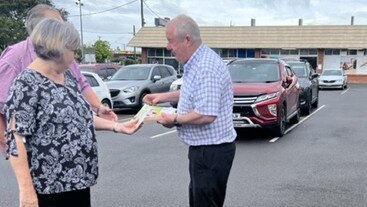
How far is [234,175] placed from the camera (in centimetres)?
662

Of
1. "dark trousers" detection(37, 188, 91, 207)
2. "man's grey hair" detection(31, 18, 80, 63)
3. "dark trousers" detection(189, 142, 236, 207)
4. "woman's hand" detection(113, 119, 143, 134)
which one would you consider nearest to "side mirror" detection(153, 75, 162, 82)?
"dark trousers" detection(189, 142, 236, 207)

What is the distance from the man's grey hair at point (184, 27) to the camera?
10.4ft

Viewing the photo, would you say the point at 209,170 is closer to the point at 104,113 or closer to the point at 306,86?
the point at 104,113

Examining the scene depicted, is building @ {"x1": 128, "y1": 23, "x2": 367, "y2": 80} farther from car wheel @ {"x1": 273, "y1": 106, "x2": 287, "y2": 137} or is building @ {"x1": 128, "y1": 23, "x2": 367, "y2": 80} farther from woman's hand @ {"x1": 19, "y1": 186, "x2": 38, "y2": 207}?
woman's hand @ {"x1": 19, "y1": 186, "x2": 38, "y2": 207}

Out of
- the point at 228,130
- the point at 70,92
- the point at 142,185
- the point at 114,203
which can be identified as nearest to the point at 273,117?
the point at 142,185

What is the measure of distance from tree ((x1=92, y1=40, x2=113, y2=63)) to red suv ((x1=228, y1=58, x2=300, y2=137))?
181 ft

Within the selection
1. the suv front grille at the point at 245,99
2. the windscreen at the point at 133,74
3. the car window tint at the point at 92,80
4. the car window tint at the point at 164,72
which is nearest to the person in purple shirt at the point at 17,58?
the suv front grille at the point at 245,99

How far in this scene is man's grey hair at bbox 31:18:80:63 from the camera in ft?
8.36

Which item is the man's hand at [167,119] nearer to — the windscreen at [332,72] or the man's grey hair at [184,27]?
the man's grey hair at [184,27]

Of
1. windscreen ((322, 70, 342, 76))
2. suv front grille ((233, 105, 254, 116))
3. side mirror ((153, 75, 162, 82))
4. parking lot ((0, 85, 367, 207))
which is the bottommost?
windscreen ((322, 70, 342, 76))

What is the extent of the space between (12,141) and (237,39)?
4096 centimetres

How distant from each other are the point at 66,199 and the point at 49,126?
1.60 ft

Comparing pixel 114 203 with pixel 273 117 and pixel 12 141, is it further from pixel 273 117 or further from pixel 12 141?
pixel 273 117

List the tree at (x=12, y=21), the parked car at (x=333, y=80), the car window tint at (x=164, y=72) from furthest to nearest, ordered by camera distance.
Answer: the tree at (x=12, y=21)
the parked car at (x=333, y=80)
the car window tint at (x=164, y=72)
